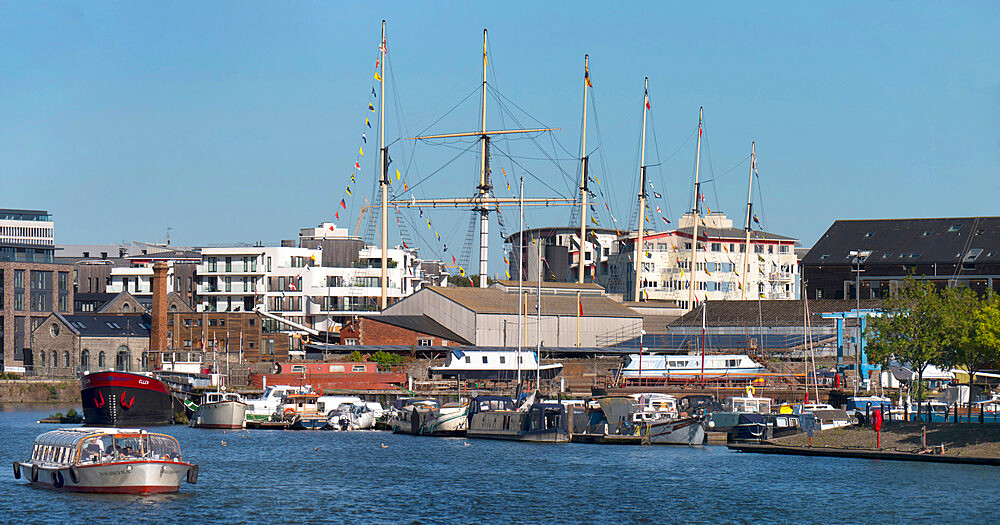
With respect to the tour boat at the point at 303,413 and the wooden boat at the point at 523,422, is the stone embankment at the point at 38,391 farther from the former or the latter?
the wooden boat at the point at 523,422

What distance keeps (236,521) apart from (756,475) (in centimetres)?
2283

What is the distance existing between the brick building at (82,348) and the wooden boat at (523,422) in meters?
46.5

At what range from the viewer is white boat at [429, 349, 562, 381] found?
325 feet

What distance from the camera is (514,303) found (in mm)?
115875

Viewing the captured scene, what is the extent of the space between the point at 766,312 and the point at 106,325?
196 feet

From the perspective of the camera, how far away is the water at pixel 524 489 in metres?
41.8

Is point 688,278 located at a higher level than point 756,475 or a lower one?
higher

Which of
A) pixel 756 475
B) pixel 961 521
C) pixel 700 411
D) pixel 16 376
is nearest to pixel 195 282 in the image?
pixel 16 376

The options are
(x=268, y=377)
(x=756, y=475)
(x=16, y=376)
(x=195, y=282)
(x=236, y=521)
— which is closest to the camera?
(x=236, y=521)

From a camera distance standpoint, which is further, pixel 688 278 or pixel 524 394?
pixel 688 278

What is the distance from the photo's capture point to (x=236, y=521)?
40.2m

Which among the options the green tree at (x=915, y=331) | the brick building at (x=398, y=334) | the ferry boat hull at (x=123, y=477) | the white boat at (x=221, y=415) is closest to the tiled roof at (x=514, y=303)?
the brick building at (x=398, y=334)

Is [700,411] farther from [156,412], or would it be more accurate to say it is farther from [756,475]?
[156,412]

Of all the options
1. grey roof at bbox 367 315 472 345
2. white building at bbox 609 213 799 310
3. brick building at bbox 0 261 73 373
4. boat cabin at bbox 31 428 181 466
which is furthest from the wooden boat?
white building at bbox 609 213 799 310
